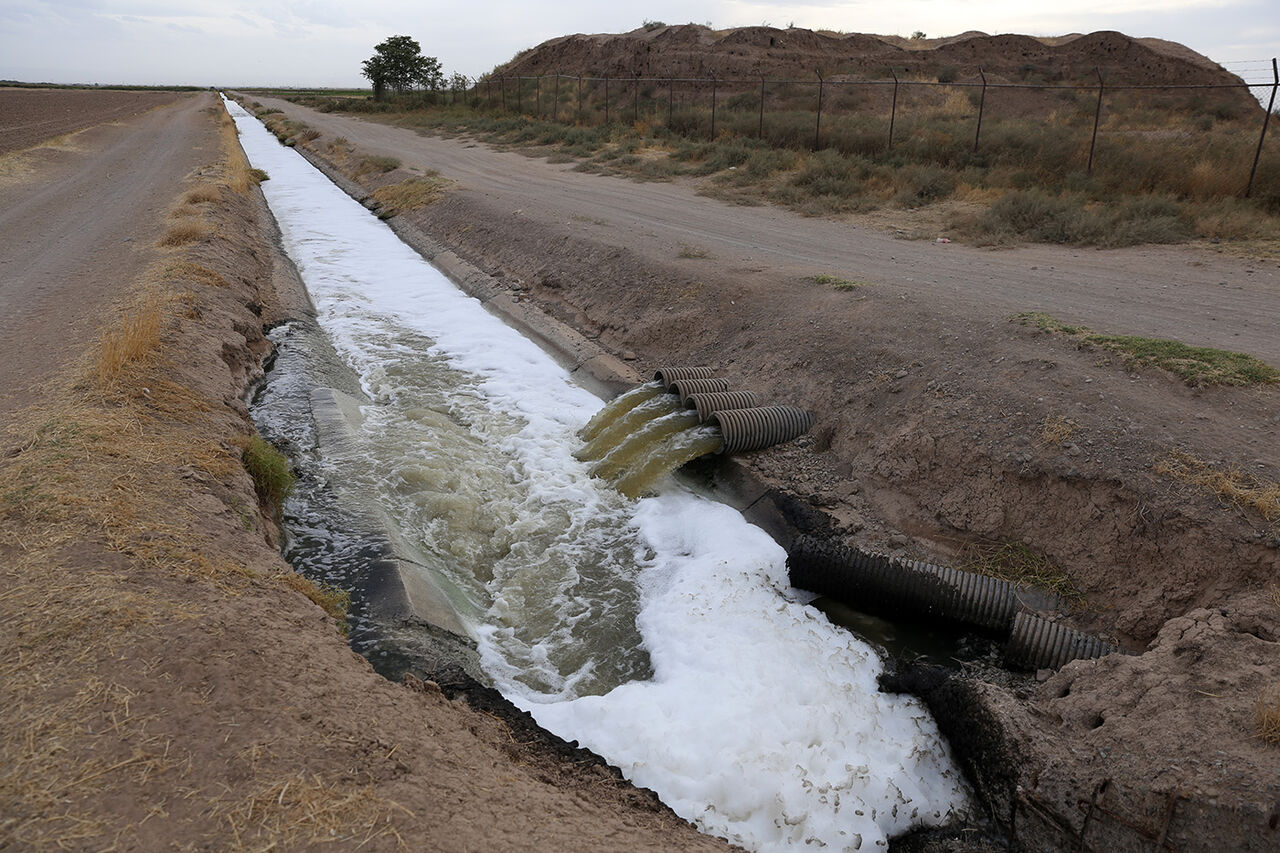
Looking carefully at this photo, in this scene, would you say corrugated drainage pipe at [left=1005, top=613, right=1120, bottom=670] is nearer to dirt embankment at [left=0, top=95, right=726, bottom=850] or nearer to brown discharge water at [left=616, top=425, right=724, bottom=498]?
dirt embankment at [left=0, top=95, right=726, bottom=850]

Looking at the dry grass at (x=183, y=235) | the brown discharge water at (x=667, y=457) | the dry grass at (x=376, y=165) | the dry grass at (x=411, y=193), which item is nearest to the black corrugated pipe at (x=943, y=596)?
the brown discharge water at (x=667, y=457)

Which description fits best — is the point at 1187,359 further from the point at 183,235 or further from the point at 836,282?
the point at 183,235

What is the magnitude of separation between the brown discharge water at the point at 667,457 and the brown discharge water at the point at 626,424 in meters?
0.66

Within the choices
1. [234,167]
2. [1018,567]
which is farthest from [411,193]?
[1018,567]

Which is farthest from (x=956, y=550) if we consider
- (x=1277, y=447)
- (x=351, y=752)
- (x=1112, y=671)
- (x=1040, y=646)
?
(x=351, y=752)

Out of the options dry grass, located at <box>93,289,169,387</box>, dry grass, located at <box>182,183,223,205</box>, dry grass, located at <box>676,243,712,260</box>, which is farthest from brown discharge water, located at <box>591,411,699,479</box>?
dry grass, located at <box>182,183,223,205</box>

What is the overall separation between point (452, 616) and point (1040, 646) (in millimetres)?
4824

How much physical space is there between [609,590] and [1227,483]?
5.30m

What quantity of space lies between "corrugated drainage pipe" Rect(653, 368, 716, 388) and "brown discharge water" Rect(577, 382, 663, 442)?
0.51ft

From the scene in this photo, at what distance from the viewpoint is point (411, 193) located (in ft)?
85.1

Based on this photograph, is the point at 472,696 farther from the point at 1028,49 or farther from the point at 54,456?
the point at 1028,49

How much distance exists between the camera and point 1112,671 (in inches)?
215

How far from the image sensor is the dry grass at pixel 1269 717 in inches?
169

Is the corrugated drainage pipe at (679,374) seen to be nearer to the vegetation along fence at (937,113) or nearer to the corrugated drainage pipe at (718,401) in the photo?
the corrugated drainage pipe at (718,401)
